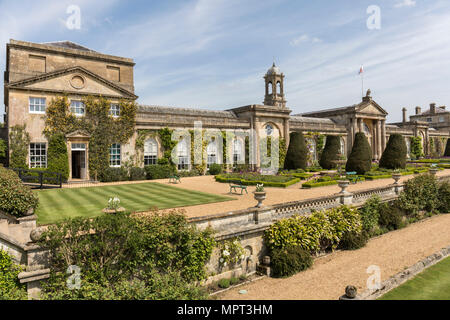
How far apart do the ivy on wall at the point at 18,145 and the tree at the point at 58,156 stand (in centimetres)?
155

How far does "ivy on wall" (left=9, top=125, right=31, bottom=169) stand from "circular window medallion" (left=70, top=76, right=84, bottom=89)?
195 inches

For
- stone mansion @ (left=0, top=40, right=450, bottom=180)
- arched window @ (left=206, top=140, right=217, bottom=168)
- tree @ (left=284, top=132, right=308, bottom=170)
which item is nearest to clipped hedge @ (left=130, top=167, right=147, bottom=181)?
stone mansion @ (left=0, top=40, right=450, bottom=180)

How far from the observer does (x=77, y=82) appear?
80.3 feet

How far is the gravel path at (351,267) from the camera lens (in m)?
9.37

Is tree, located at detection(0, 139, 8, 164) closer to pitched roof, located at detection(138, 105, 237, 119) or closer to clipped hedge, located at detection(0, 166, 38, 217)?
pitched roof, located at detection(138, 105, 237, 119)

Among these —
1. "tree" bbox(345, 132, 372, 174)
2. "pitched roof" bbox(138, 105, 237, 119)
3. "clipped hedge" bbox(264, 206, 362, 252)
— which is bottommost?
"clipped hedge" bbox(264, 206, 362, 252)

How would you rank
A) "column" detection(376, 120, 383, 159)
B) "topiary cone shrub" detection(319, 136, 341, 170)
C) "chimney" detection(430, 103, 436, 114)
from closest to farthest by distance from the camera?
"topiary cone shrub" detection(319, 136, 341, 170) → "column" detection(376, 120, 383, 159) → "chimney" detection(430, 103, 436, 114)

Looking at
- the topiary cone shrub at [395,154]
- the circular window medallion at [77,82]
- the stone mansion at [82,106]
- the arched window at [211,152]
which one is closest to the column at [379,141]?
the stone mansion at [82,106]

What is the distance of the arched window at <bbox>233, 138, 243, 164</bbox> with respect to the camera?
3331cm

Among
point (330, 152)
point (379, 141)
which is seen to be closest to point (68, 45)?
point (330, 152)

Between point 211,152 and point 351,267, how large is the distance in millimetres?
21889

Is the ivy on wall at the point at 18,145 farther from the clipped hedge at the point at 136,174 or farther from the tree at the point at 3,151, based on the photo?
the clipped hedge at the point at 136,174
